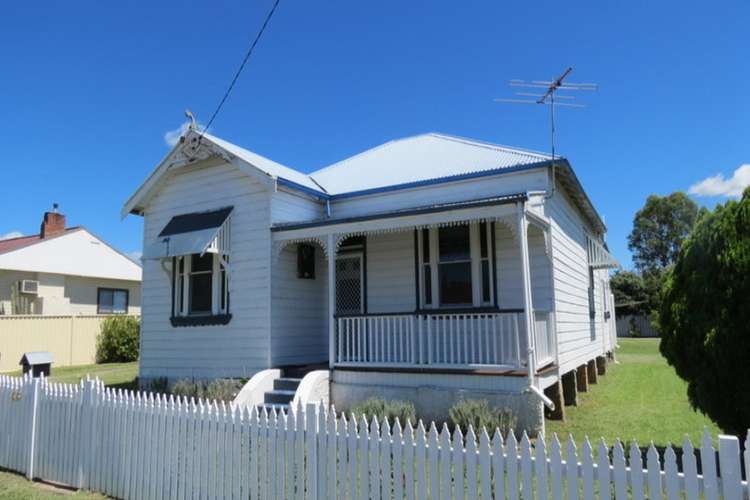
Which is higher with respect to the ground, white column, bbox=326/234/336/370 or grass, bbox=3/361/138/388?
white column, bbox=326/234/336/370

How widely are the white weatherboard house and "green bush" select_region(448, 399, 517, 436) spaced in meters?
0.33

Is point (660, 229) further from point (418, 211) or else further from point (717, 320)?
point (717, 320)

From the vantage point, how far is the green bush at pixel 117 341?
22.3 m

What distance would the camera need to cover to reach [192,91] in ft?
37.8

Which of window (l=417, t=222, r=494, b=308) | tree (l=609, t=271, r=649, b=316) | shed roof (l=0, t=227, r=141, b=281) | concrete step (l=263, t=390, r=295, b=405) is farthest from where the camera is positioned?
tree (l=609, t=271, r=649, b=316)

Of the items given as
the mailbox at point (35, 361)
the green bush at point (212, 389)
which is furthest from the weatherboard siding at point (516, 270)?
the mailbox at point (35, 361)

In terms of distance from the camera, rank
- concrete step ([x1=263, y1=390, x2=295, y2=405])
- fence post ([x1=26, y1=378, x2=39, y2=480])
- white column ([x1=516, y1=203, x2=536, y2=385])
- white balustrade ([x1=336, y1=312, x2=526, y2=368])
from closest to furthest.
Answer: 1. fence post ([x1=26, y1=378, x2=39, y2=480])
2. white column ([x1=516, y1=203, x2=536, y2=385])
3. white balustrade ([x1=336, y1=312, x2=526, y2=368])
4. concrete step ([x1=263, y1=390, x2=295, y2=405])

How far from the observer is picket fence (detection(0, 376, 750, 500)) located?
3.36 m

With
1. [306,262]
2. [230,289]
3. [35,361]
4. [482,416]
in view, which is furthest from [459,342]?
[35,361]

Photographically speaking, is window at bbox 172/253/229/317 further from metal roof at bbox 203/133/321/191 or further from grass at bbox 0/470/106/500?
grass at bbox 0/470/106/500

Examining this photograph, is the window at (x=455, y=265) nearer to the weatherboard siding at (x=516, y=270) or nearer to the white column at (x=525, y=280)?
the weatherboard siding at (x=516, y=270)

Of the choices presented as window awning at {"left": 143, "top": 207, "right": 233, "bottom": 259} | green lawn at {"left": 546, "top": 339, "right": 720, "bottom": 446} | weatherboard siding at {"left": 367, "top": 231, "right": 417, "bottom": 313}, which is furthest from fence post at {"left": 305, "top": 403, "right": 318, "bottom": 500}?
window awning at {"left": 143, "top": 207, "right": 233, "bottom": 259}

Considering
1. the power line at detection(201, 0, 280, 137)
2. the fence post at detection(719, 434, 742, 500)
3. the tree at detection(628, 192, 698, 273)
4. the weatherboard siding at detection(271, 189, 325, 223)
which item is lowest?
the fence post at detection(719, 434, 742, 500)

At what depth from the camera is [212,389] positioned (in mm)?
10086
